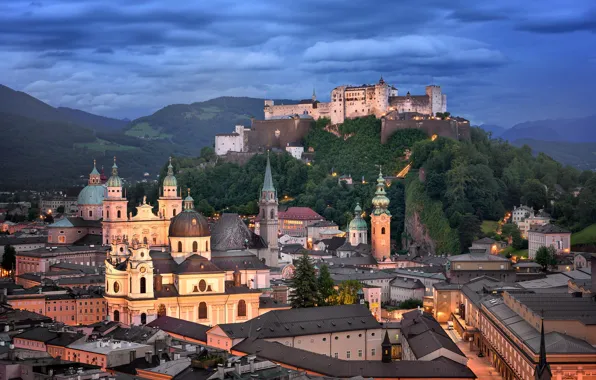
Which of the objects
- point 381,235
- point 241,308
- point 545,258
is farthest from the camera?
point 381,235

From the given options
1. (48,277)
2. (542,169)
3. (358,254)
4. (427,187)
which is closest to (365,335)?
(48,277)

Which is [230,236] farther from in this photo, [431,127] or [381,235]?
[431,127]

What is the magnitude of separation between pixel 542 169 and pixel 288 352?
82.7m

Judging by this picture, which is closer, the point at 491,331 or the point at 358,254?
the point at 491,331

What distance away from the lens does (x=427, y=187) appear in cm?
12475

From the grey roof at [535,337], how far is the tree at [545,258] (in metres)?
29.2

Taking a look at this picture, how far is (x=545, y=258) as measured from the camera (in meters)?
97.6

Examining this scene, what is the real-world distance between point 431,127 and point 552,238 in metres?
39.2

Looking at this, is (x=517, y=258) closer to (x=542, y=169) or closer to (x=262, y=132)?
(x=542, y=169)

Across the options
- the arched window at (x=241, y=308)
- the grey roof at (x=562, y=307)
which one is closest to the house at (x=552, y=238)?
the arched window at (x=241, y=308)

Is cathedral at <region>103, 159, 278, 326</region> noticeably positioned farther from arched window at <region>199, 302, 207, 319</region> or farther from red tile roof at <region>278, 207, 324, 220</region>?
red tile roof at <region>278, 207, 324, 220</region>

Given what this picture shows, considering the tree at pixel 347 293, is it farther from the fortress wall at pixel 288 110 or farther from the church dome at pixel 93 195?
the fortress wall at pixel 288 110

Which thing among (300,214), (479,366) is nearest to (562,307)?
(479,366)

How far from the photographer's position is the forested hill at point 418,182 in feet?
393
